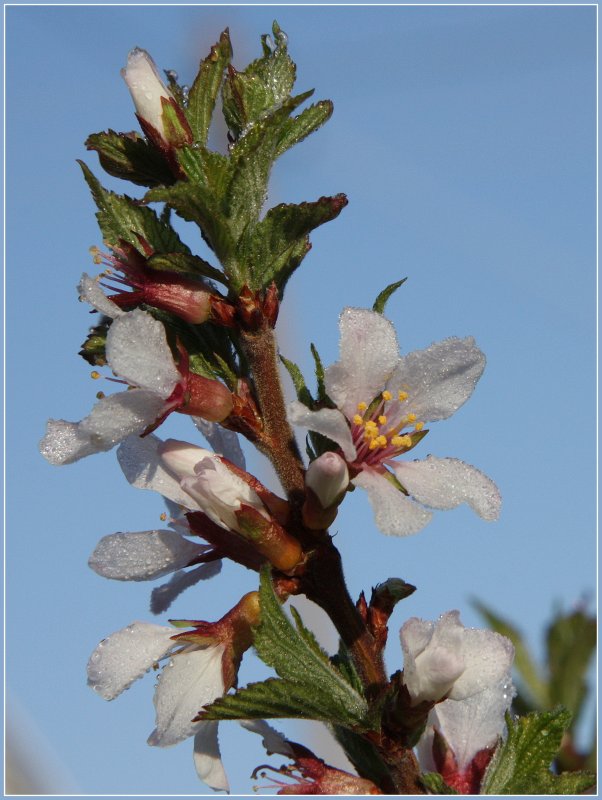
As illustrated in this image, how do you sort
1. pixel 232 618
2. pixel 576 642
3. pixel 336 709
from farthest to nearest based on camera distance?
pixel 576 642 → pixel 232 618 → pixel 336 709

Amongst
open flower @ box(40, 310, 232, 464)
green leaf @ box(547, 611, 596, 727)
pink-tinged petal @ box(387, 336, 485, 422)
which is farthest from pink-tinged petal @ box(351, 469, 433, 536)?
green leaf @ box(547, 611, 596, 727)

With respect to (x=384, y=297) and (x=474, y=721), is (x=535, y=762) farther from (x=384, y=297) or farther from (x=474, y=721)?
(x=384, y=297)

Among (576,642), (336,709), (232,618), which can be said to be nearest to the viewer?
(336,709)

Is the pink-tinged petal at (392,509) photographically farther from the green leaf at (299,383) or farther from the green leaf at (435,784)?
the green leaf at (435,784)

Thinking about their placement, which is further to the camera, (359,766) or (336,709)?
(359,766)

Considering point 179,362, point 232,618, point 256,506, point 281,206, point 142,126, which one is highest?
point 142,126

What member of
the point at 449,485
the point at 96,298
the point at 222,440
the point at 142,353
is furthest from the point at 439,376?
the point at 96,298

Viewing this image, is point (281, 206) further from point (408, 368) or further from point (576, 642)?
point (576, 642)

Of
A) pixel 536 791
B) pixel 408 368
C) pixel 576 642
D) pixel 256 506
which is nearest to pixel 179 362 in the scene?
pixel 256 506
